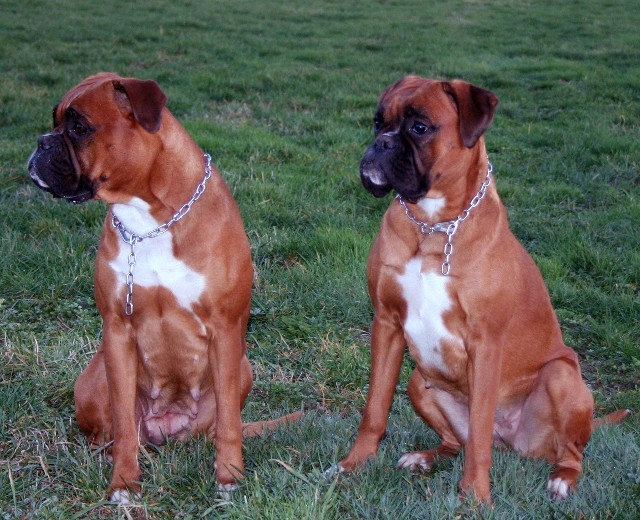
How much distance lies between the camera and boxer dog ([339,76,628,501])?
3488mm

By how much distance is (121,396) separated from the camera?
3596 mm

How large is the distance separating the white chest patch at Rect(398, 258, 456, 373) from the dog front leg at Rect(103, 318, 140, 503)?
122cm

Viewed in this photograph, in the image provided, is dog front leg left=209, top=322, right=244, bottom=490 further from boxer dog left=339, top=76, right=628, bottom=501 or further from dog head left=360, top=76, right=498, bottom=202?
dog head left=360, top=76, right=498, bottom=202

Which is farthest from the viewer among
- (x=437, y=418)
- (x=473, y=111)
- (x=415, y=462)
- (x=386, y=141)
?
(x=437, y=418)

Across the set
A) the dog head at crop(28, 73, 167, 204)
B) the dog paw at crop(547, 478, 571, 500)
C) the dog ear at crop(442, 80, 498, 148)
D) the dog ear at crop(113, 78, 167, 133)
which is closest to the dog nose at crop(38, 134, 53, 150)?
the dog head at crop(28, 73, 167, 204)

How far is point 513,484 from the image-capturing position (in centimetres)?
350

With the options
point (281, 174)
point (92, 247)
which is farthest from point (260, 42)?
point (92, 247)

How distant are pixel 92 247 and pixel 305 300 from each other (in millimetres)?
1609

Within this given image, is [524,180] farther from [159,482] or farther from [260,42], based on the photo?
[260,42]

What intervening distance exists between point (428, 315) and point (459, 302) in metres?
0.15

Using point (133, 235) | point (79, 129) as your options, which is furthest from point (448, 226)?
point (79, 129)

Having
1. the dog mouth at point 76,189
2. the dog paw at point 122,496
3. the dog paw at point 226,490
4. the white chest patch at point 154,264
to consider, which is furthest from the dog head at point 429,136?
the dog paw at point 122,496

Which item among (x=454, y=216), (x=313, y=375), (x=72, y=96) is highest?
(x=72, y=96)

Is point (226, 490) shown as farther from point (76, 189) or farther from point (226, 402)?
point (76, 189)
